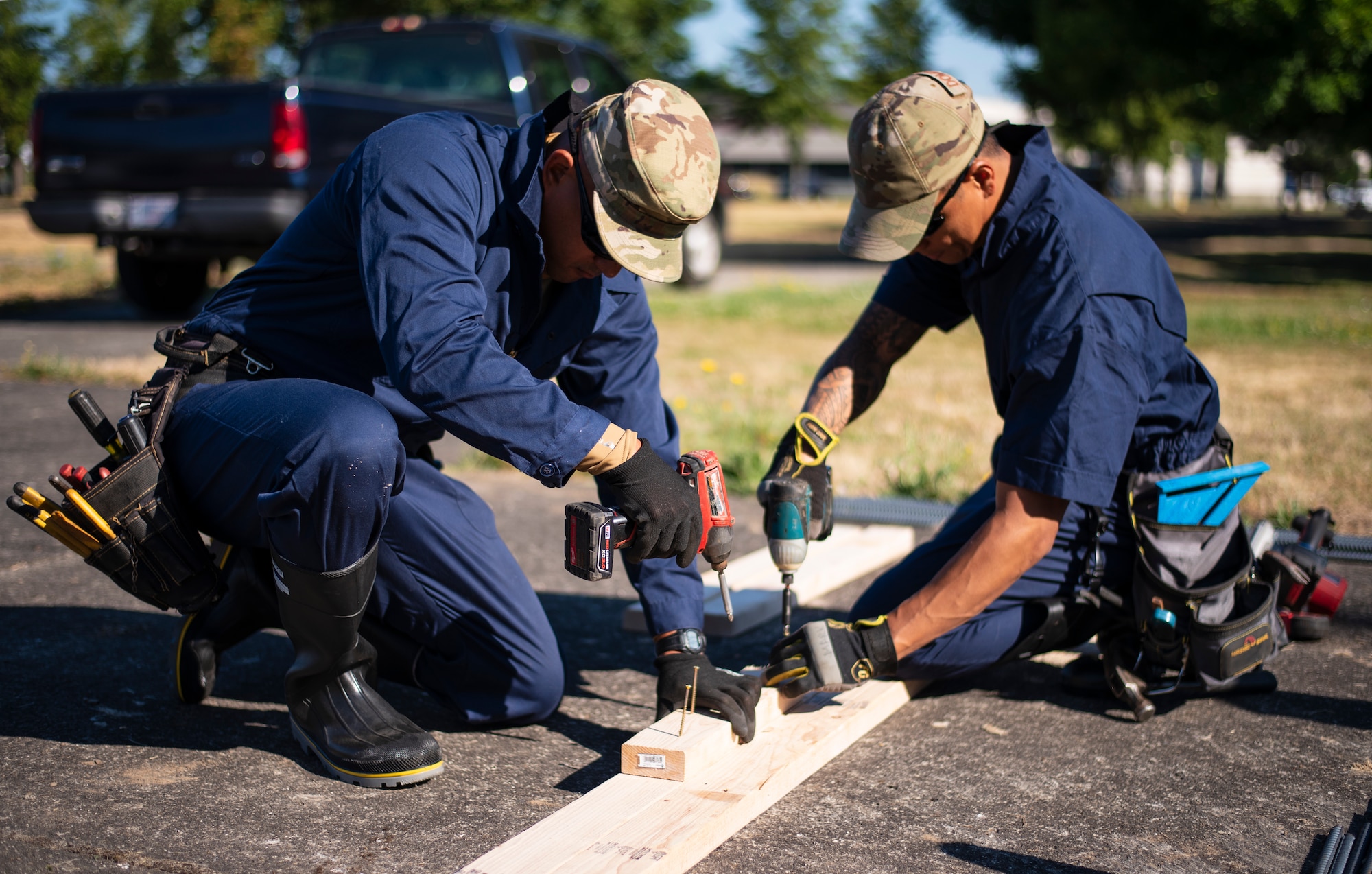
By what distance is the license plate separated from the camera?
25.8ft

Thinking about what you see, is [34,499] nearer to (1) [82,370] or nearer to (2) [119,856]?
(2) [119,856]

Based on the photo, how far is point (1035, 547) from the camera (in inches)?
101

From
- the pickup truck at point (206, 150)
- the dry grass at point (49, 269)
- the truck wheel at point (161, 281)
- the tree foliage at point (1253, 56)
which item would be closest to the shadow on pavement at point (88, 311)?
the truck wheel at point (161, 281)

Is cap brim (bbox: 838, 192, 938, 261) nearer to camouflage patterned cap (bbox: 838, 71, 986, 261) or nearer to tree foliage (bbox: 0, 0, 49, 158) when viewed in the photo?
camouflage patterned cap (bbox: 838, 71, 986, 261)

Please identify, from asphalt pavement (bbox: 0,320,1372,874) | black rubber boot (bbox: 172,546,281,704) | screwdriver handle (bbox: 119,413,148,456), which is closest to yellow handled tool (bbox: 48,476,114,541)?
screwdriver handle (bbox: 119,413,148,456)

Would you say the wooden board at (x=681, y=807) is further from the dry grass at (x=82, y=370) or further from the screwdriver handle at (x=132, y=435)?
the dry grass at (x=82, y=370)

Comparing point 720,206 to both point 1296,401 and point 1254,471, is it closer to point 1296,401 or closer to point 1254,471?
point 1296,401

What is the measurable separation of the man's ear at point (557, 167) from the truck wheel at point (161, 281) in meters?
7.38

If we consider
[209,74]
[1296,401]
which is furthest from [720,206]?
[209,74]

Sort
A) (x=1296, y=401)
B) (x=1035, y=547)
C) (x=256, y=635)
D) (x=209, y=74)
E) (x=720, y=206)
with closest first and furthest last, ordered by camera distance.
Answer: (x=1035, y=547)
(x=256, y=635)
(x=1296, y=401)
(x=720, y=206)
(x=209, y=74)

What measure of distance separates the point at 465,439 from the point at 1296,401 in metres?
6.25

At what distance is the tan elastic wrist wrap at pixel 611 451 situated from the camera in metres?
2.20

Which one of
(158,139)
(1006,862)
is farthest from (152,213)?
(1006,862)

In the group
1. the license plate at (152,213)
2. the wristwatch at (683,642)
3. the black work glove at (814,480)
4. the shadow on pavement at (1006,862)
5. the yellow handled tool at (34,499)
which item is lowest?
the shadow on pavement at (1006,862)
